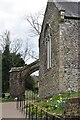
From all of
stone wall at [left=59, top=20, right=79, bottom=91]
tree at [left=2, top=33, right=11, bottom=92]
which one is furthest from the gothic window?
tree at [left=2, top=33, right=11, bottom=92]

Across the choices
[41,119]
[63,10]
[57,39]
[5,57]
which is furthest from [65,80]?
[5,57]

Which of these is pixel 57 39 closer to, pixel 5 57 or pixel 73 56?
pixel 73 56

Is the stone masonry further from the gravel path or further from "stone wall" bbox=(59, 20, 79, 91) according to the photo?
"stone wall" bbox=(59, 20, 79, 91)

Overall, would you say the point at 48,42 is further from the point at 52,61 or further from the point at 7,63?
the point at 7,63

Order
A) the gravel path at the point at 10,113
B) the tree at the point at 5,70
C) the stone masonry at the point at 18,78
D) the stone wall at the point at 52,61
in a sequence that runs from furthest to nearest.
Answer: the tree at the point at 5,70 < the stone masonry at the point at 18,78 < the stone wall at the point at 52,61 < the gravel path at the point at 10,113

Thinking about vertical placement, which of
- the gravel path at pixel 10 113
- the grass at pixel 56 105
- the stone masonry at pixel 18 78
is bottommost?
the gravel path at pixel 10 113

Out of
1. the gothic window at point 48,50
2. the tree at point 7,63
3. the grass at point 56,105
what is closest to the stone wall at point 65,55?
the gothic window at point 48,50

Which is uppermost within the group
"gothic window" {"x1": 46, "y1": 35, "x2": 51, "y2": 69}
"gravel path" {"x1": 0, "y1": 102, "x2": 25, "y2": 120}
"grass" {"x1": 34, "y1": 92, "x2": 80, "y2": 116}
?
"gothic window" {"x1": 46, "y1": 35, "x2": 51, "y2": 69}

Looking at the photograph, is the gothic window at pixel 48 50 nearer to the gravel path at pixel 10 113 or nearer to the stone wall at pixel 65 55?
the stone wall at pixel 65 55

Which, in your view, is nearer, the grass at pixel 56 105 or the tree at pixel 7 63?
the grass at pixel 56 105

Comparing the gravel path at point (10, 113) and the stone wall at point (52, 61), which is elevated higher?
the stone wall at point (52, 61)

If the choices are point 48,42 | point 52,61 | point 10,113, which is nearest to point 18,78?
point 48,42

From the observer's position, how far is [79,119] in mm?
11117

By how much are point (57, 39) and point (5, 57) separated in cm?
2793
